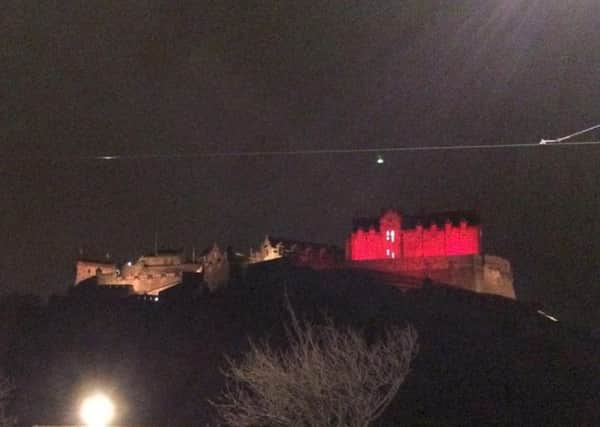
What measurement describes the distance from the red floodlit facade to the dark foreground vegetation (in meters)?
6.77

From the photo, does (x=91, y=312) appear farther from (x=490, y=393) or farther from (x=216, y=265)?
(x=490, y=393)

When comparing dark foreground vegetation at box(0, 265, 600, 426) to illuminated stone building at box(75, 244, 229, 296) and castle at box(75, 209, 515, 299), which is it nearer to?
castle at box(75, 209, 515, 299)

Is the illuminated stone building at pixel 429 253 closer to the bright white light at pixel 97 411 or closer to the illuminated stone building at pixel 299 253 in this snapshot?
the illuminated stone building at pixel 299 253

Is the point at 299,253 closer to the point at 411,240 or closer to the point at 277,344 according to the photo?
the point at 411,240

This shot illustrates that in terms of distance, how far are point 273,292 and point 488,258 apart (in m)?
19.4

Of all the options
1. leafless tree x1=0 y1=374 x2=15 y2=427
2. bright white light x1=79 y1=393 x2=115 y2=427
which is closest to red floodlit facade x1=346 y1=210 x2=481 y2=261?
leafless tree x1=0 y1=374 x2=15 y2=427

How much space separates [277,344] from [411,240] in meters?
24.1

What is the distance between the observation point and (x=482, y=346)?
44312 millimetres

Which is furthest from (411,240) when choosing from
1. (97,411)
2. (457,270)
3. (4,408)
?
(97,411)

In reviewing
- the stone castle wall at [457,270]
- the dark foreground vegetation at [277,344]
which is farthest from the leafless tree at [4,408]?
the stone castle wall at [457,270]

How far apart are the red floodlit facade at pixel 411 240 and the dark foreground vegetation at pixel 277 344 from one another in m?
6.77

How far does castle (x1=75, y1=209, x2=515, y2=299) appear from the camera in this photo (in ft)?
198

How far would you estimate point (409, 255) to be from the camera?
62688 mm

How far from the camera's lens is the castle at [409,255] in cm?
6041
